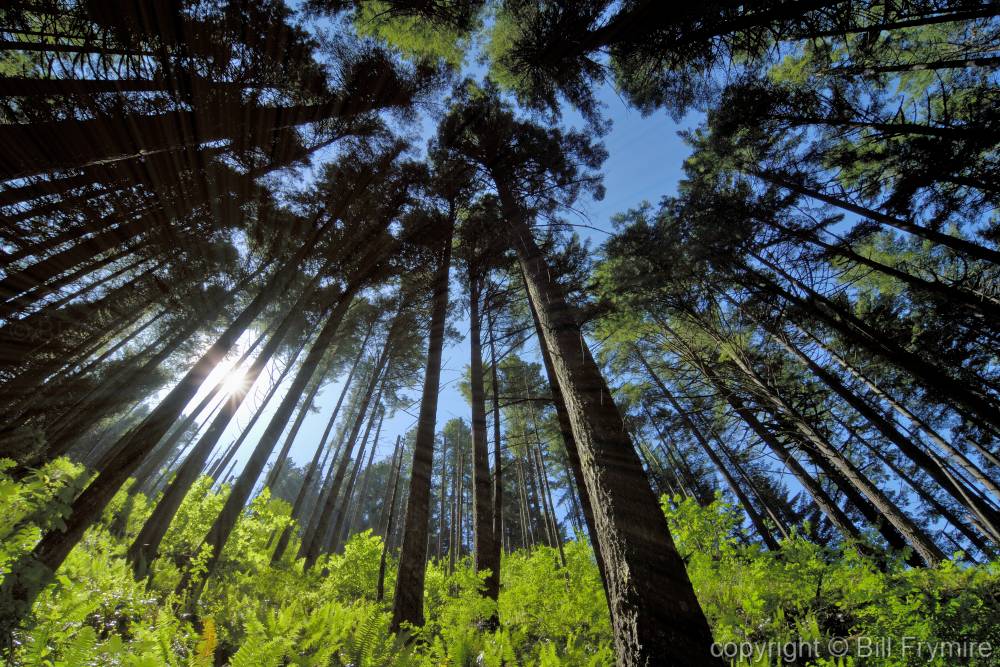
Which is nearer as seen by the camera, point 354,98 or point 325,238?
point 354,98

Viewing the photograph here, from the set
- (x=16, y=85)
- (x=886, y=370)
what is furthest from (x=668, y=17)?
(x=886, y=370)

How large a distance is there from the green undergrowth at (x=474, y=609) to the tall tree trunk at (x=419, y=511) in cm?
36

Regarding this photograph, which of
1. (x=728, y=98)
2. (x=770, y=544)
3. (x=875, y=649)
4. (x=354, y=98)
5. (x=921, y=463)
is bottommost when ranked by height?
(x=875, y=649)

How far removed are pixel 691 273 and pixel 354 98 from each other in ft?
25.7

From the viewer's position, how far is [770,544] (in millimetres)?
12414

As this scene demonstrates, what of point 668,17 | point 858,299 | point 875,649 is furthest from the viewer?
point 858,299

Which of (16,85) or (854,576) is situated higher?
(16,85)

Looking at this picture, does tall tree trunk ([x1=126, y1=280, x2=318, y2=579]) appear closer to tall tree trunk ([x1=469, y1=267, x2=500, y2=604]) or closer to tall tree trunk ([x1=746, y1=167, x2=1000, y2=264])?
tall tree trunk ([x1=469, y1=267, x2=500, y2=604])

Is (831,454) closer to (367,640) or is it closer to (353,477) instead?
(367,640)

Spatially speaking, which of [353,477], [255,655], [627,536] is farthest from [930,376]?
[353,477]

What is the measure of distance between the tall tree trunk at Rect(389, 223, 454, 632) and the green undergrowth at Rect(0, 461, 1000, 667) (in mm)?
363

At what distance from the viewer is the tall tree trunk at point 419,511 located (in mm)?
4547

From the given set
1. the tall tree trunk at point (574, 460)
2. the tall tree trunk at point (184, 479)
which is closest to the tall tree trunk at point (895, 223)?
the tall tree trunk at point (574, 460)

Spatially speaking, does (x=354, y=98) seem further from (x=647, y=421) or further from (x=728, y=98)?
(x=647, y=421)
